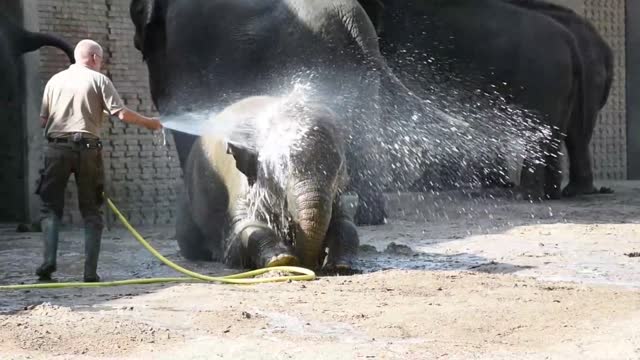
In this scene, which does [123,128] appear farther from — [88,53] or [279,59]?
[88,53]

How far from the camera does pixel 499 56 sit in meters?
16.2

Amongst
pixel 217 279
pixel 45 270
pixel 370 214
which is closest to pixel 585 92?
pixel 370 214

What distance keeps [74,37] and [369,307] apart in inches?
283

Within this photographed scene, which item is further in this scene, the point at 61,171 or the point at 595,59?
the point at 595,59

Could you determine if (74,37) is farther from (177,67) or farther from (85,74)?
(85,74)

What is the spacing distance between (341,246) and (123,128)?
18.0 feet

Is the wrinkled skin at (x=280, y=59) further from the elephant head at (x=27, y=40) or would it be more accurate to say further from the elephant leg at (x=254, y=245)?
the elephant leg at (x=254, y=245)

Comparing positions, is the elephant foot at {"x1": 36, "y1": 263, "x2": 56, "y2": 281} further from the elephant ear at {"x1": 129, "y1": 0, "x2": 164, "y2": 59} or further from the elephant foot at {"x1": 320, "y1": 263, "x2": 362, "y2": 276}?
the elephant ear at {"x1": 129, "y1": 0, "x2": 164, "y2": 59}

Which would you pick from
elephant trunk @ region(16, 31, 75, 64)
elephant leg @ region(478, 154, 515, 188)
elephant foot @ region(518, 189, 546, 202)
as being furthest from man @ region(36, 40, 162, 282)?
elephant leg @ region(478, 154, 515, 188)

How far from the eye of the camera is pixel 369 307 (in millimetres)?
7125

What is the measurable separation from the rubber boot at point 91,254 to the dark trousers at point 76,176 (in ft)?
0.18

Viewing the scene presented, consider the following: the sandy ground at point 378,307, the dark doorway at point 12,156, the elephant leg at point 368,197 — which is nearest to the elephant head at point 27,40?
the dark doorway at point 12,156

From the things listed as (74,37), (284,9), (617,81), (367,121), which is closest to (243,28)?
(284,9)

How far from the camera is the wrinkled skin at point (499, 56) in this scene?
625 inches
